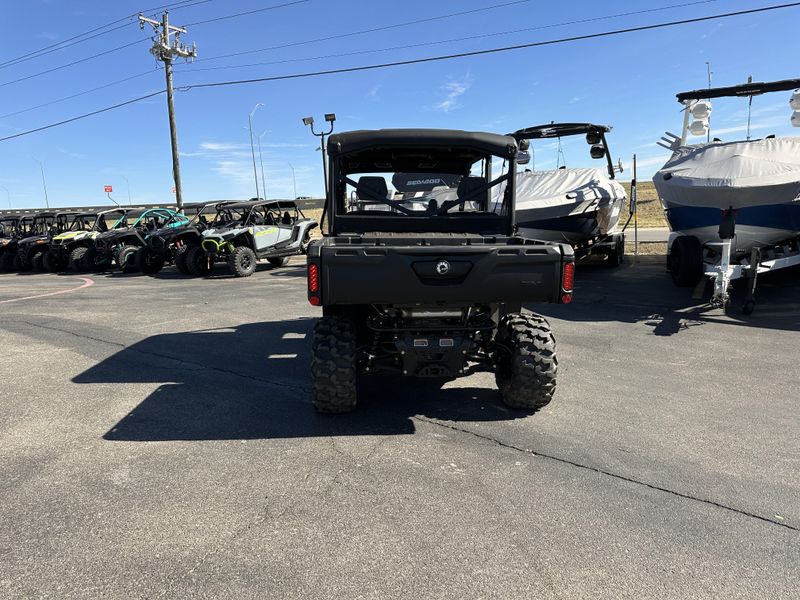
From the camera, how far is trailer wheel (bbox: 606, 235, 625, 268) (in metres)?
12.7

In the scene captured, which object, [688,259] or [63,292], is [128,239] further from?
[688,259]

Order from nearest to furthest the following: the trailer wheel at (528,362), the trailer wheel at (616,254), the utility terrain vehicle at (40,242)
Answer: the trailer wheel at (528,362) < the trailer wheel at (616,254) < the utility terrain vehicle at (40,242)

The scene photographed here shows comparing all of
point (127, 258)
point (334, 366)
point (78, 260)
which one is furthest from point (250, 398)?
point (78, 260)

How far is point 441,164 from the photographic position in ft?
16.5

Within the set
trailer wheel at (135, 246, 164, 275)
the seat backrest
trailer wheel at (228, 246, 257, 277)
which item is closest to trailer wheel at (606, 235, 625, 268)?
trailer wheel at (228, 246, 257, 277)

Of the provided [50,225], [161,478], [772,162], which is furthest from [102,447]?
[50,225]

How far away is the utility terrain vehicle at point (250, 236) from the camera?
13.6 metres

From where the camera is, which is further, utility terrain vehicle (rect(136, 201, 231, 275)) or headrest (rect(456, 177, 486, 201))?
utility terrain vehicle (rect(136, 201, 231, 275))

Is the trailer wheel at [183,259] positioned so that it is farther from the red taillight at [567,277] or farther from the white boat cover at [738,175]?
the red taillight at [567,277]

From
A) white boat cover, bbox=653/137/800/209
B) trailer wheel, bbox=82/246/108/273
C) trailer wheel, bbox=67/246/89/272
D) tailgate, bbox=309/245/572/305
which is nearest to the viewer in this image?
tailgate, bbox=309/245/572/305

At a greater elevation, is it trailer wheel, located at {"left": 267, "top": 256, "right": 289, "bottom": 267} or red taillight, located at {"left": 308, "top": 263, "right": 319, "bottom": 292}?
red taillight, located at {"left": 308, "top": 263, "right": 319, "bottom": 292}

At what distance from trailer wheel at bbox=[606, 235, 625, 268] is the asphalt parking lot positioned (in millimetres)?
6891

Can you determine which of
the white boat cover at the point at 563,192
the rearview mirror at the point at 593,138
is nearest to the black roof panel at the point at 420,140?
the white boat cover at the point at 563,192

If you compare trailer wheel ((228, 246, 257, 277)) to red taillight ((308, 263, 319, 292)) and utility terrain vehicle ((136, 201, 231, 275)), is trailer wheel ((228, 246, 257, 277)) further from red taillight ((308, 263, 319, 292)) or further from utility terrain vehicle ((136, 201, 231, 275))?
red taillight ((308, 263, 319, 292))
